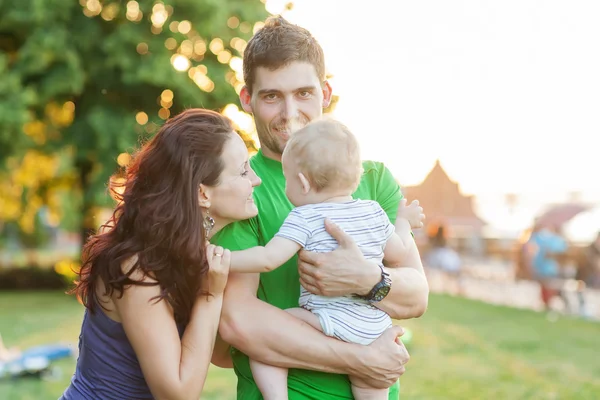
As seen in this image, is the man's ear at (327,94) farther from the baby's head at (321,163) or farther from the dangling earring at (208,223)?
the dangling earring at (208,223)

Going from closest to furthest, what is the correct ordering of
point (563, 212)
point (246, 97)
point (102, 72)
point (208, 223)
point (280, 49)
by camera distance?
point (208, 223) < point (280, 49) < point (246, 97) < point (102, 72) < point (563, 212)

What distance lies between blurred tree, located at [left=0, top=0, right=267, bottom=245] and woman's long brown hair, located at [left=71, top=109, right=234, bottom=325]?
16.0 meters

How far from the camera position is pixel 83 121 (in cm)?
2008

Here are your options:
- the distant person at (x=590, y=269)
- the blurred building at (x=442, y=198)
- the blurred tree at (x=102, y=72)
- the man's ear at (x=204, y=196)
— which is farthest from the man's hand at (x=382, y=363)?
the blurred building at (x=442, y=198)

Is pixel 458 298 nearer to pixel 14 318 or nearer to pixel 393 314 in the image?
pixel 14 318

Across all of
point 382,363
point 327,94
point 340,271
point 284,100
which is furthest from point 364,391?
point 327,94

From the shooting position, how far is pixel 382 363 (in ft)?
9.14

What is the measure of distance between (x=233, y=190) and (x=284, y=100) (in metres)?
0.49

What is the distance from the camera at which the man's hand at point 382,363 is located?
2.77 metres

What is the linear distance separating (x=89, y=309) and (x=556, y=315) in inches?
532

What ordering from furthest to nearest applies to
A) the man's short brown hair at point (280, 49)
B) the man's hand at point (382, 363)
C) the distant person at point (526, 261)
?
the distant person at point (526, 261) < the man's short brown hair at point (280, 49) < the man's hand at point (382, 363)

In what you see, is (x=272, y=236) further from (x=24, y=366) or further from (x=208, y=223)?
(x=24, y=366)

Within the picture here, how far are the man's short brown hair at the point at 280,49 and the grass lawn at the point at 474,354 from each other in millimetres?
5696

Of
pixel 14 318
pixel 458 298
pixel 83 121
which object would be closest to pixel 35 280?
pixel 83 121
